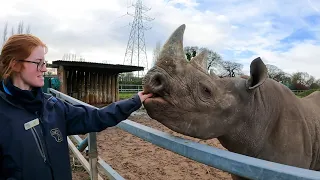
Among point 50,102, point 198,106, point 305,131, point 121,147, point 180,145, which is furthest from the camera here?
point 121,147

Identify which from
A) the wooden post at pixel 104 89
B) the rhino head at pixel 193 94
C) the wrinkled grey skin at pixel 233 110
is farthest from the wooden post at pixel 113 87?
the rhino head at pixel 193 94

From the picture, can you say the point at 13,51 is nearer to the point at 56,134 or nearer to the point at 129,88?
the point at 56,134

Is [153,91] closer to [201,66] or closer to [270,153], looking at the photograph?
[201,66]

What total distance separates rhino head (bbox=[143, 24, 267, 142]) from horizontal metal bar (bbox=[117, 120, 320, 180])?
1.30 feet

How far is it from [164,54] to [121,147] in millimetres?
5813

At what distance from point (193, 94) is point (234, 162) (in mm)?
1253

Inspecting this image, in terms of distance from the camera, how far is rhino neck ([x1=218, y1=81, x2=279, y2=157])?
117 inches

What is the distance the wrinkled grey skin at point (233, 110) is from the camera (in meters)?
2.36

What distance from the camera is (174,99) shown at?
7.77 ft

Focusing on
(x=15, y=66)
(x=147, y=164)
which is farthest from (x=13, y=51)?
(x=147, y=164)

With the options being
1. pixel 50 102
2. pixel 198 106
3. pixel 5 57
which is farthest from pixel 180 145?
pixel 5 57

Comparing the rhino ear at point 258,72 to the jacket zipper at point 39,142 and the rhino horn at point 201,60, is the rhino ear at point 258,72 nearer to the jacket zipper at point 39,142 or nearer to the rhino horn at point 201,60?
the rhino horn at point 201,60

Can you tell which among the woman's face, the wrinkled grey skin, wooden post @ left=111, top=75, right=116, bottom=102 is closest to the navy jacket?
the woman's face

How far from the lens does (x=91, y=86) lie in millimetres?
17359
